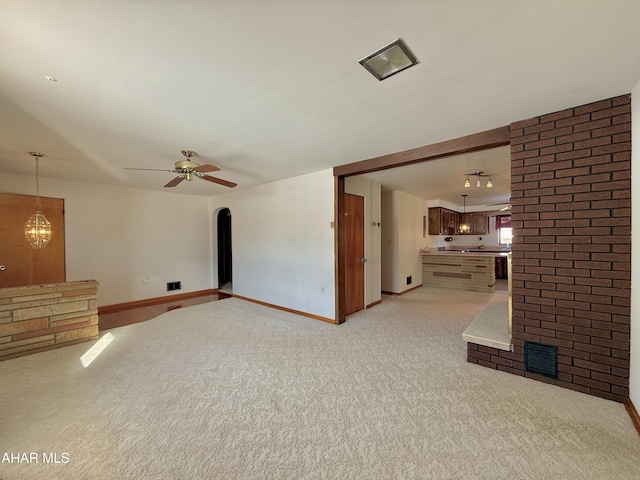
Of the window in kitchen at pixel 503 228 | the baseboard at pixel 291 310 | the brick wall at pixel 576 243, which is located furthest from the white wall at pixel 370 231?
the window in kitchen at pixel 503 228

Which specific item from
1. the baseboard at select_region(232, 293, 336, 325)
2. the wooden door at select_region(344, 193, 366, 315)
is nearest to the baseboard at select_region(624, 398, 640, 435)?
the baseboard at select_region(232, 293, 336, 325)

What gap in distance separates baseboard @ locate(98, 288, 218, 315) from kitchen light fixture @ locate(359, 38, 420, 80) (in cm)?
599

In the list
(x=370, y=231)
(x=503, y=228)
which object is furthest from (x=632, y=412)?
(x=503, y=228)

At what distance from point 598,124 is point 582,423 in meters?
2.31

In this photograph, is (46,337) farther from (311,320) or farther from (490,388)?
(490,388)

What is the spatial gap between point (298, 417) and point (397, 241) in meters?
4.71

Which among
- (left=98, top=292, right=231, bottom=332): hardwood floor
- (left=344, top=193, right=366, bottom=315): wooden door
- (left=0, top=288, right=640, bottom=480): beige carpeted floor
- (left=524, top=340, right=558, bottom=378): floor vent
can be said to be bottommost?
(left=98, top=292, right=231, bottom=332): hardwood floor

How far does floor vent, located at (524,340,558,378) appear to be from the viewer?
2.31 metres

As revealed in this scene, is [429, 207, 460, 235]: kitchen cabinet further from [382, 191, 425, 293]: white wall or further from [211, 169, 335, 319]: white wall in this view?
[211, 169, 335, 319]: white wall

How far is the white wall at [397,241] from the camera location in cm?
606

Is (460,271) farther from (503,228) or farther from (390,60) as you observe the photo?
(390,60)

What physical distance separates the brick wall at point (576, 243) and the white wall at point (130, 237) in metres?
6.28

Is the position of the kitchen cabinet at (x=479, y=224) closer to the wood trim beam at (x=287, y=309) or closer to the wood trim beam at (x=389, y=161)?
the wood trim beam at (x=389, y=161)

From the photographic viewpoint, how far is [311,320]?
4.26 meters
